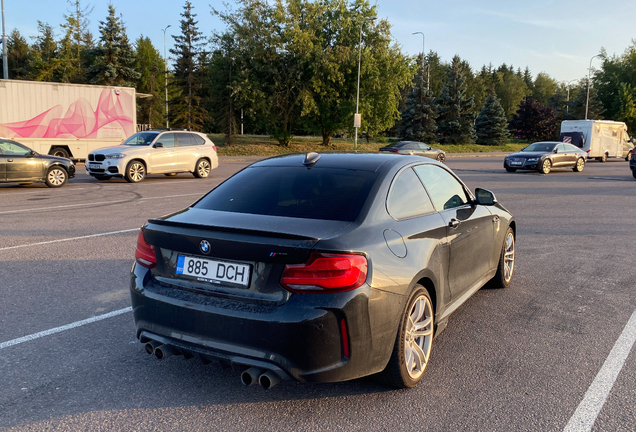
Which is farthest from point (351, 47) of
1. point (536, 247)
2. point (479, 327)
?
point (479, 327)

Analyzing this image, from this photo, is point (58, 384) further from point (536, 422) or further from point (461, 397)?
point (536, 422)

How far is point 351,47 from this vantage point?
4184cm

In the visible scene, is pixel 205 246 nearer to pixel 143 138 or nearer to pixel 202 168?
pixel 143 138

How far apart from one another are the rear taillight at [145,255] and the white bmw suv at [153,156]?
1449cm

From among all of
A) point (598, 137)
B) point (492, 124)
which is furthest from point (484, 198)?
point (492, 124)

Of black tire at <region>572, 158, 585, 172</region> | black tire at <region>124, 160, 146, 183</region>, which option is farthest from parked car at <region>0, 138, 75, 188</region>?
black tire at <region>572, 158, 585, 172</region>

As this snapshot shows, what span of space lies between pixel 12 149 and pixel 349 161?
14.1 meters

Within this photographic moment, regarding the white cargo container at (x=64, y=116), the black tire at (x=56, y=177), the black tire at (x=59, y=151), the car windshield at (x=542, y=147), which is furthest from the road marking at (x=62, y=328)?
the car windshield at (x=542, y=147)

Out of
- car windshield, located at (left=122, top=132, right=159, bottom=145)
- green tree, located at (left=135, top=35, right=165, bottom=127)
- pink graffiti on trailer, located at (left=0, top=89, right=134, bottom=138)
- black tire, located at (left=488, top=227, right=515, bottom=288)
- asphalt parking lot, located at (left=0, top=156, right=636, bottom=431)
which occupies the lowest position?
asphalt parking lot, located at (left=0, top=156, right=636, bottom=431)

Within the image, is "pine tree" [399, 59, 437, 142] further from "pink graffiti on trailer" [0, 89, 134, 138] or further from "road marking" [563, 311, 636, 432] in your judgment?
"road marking" [563, 311, 636, 432]

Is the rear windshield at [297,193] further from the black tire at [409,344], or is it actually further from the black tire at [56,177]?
the black tire at [56,177]

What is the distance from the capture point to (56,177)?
15.7 meters

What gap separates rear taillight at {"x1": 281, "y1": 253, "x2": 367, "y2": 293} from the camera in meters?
2.89

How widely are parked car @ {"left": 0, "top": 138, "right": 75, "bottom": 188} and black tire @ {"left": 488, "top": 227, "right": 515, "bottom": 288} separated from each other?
13.9 meters
